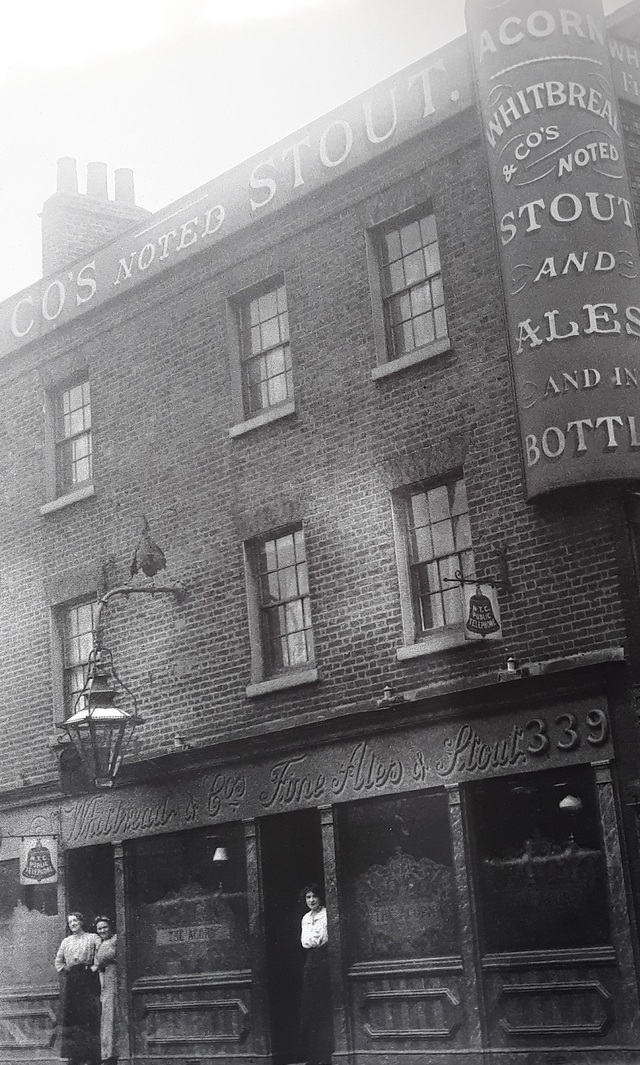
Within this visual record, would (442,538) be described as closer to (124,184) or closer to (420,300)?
(420,300)

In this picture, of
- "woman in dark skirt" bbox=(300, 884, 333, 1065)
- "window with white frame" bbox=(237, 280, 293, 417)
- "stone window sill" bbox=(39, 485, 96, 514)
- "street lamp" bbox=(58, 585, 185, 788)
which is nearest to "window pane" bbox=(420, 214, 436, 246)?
"window with white frame" bbox=(237, 280, 293, 417)

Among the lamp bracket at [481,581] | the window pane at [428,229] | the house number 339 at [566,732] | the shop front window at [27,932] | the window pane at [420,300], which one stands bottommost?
the shop front window at [27,932]

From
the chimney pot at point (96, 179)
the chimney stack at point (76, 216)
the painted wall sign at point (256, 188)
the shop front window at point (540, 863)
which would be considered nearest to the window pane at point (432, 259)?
the painted wall sign at point (256, 188)

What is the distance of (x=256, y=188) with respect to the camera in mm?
17172

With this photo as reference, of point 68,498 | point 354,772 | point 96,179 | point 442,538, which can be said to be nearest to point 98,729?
point 354,772

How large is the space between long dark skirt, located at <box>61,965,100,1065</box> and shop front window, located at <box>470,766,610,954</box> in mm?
5973

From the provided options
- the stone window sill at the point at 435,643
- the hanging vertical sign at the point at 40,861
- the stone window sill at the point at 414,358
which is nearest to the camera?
the stone window sill at the point at 435,643

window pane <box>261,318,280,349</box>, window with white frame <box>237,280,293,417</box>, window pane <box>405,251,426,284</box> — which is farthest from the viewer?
window pane <box>261,318,280,349</box>

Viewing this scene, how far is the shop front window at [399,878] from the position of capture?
1409 centimetres

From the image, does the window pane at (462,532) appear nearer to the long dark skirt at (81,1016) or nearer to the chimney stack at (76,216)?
the long dark skirt at (81,1016)

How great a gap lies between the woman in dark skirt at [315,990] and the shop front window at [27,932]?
453 centimetres

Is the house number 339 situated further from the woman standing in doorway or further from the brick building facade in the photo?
the woman standing in doorway

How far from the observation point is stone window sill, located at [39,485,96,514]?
1884 centimetres

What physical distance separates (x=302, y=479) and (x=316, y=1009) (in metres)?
5.86
